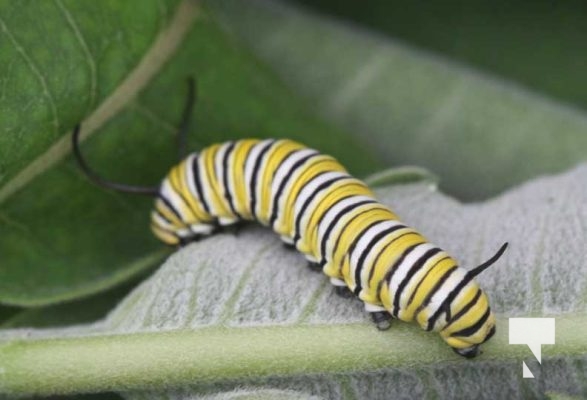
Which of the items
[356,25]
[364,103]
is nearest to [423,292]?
[364,103]

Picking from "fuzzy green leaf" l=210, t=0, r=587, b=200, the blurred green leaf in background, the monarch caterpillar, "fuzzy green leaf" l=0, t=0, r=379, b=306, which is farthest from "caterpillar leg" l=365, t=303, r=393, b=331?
"fuzzy green leaf" l=210, t=0, r=587, b=200

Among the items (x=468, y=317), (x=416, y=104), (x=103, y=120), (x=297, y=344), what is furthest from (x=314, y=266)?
(x=416, y=104)

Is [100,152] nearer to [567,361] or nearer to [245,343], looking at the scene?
[245,343]

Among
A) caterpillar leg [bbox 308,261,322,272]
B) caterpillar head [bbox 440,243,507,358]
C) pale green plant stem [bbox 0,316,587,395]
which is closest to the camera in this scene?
caterpillar head [bbox 440,243,507,358]

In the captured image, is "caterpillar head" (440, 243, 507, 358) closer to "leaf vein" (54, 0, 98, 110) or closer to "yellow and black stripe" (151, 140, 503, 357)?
"yellow and black stripe" (151, 140, 503, 357)

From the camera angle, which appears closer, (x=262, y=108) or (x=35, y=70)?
(x=35, y=70)

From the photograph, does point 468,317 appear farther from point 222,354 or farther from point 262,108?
point 262,108

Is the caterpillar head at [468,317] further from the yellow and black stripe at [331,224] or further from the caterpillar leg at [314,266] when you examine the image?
the caterpillar leg at [314,266]
